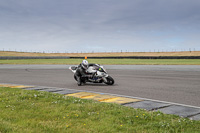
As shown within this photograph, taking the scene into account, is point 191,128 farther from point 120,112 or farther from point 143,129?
point 120,112

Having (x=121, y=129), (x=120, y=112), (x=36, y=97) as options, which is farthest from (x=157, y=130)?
(x=36, y=97)

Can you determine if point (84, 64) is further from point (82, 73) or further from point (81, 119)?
point (81, 119)

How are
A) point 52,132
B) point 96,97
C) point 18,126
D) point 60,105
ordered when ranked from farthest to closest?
Answer: point 96,97
point 60,105
point 18,126
point 52,132

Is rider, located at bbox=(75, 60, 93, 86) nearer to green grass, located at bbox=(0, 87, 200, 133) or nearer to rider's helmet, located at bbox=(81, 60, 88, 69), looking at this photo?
rider's helmet, located at bbox=(81, 60, 88, 69)

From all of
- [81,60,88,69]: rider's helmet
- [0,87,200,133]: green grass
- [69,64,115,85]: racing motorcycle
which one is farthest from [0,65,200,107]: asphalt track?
[0,87,200,133]: green grass

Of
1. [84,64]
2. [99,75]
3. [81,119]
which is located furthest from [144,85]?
[81,119]

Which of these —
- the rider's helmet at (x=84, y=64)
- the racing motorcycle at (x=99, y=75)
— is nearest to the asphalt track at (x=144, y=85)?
the racing motorcycle at (x=99, y=75)

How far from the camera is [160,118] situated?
→ 5.71m

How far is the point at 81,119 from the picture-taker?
5.66 m

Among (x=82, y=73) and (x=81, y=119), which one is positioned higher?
(x=82, y=73)

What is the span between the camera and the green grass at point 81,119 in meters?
4.91

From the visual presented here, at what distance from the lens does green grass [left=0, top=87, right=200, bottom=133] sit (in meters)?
4.91

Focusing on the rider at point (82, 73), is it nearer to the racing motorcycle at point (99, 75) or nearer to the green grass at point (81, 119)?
the racing motorcycle at point (99, 75)

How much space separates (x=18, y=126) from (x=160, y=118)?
3457mm
